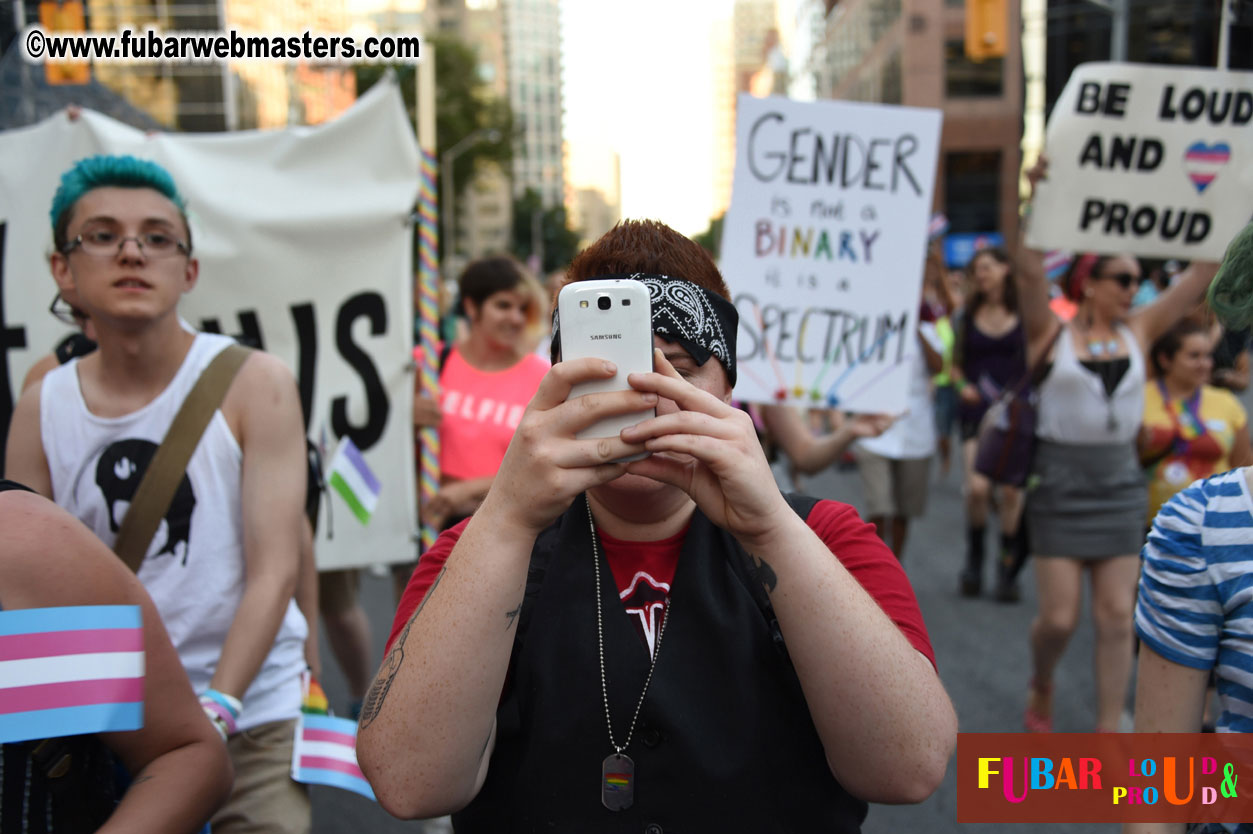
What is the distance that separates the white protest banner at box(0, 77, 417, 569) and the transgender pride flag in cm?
256

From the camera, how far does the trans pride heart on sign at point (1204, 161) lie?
14.7 feet

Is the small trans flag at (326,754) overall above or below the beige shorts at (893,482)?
above

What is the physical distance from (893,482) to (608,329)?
17.6ft

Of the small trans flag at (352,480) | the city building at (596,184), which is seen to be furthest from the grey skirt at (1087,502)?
the city building at (596,184)

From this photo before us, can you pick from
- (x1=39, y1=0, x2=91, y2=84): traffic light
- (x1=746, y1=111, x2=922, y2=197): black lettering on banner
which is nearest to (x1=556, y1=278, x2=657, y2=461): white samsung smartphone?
(x1=746, y1=111, x2=922, y2=197): black lettering on banner

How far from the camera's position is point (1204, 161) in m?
4.49

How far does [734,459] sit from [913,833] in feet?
9.60

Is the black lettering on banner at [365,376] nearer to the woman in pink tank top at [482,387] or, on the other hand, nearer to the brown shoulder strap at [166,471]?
the woman in pink tank top at [482,387]

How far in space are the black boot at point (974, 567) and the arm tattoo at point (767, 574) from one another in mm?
5788

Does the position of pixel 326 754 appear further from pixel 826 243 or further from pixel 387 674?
pixel 826 243

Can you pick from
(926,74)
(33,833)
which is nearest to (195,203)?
(33,833)

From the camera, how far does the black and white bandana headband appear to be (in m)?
1.50

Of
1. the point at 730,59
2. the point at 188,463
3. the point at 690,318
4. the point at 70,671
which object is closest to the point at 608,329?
the point at 690,318

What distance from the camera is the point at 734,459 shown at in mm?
1305
